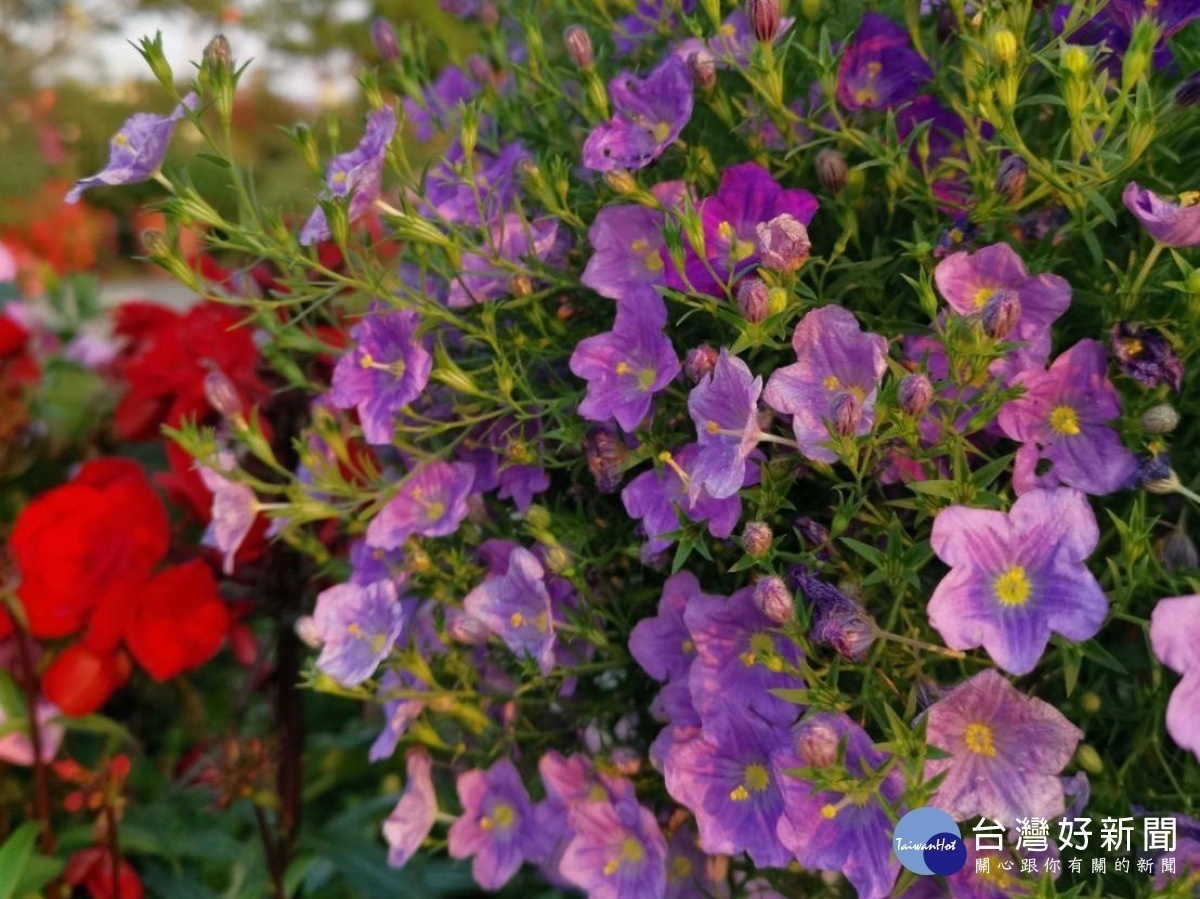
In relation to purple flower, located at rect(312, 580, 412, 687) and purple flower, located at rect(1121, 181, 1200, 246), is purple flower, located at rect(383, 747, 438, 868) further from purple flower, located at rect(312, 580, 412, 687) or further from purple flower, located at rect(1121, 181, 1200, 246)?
purple flower, located at rect(1121, 181, 1200, 246)

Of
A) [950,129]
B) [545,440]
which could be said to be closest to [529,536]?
[545,440]

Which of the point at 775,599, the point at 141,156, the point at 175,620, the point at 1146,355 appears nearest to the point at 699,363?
the point at 775,599

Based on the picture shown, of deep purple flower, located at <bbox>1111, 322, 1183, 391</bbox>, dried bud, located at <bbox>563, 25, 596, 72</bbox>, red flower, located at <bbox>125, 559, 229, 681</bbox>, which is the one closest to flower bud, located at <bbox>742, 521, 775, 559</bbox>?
deep purple flower, located at <bbox>1111, 322, 1183, 391</bbox>

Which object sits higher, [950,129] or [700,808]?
[950,129]

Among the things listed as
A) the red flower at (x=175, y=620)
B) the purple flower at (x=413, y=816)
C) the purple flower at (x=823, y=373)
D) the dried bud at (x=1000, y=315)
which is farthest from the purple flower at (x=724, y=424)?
the red flower at (x=175, y=620)

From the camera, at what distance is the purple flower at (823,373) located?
60cm

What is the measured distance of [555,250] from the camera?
2.59 feet

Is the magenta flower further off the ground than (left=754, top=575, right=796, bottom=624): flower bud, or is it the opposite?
the magenta flower

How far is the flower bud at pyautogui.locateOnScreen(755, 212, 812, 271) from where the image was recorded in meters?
0.60

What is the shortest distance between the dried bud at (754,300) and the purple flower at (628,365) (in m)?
0.06

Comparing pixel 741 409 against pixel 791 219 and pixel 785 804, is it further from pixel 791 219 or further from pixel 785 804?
pixel 785 804

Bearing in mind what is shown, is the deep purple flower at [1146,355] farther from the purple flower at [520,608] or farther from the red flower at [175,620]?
the red flower at [175,620]

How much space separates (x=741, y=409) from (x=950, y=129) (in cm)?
29

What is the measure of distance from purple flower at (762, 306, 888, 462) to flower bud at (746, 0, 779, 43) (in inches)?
6.5
